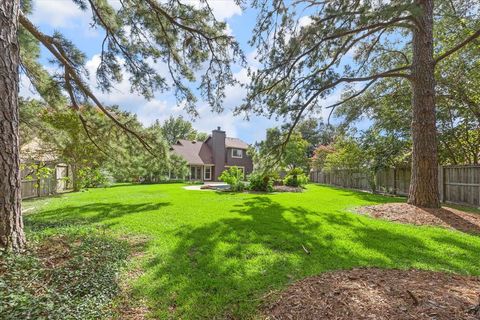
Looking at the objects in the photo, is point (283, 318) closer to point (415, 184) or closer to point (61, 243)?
point (61, 243)

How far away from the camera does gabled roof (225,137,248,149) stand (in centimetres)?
3254

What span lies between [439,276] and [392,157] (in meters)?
12.1

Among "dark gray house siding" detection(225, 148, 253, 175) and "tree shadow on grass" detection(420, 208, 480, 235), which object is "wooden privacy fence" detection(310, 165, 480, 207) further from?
"dark gray house siding" detection(225, 148, 253, 175)

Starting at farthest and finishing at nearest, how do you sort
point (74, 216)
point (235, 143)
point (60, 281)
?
point (235, 143), point (74, 216), point (60, 281)

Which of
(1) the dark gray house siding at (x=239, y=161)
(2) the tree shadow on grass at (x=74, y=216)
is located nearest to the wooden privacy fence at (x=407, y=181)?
(2) the tree shadow on grass at (x=74, y=216)

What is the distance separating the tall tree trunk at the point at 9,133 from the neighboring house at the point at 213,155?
84.8 ft

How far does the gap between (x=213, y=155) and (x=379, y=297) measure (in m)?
29.4

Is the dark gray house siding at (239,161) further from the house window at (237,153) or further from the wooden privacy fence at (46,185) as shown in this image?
the wooden privacy fence at (46,185)

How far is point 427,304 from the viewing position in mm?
2281

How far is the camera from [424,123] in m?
7.46

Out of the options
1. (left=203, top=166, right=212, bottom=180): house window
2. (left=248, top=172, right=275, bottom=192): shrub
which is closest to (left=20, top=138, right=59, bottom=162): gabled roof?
(left=248, top=172, right=275, bottom=192): shrub

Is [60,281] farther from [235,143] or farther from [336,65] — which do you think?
[235,143]

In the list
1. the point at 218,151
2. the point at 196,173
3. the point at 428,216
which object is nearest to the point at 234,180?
the point at 428,216

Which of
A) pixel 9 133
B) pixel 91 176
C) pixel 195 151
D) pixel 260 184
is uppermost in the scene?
pixel 195 151
